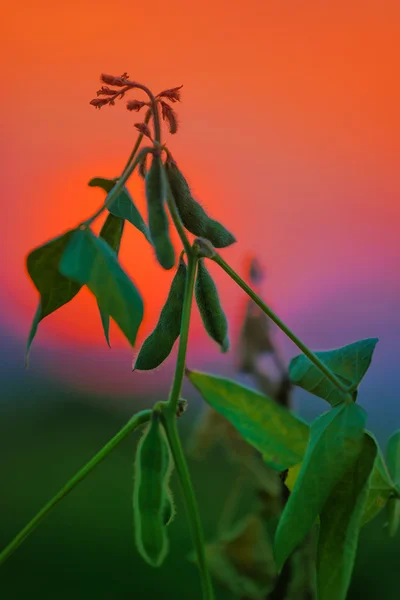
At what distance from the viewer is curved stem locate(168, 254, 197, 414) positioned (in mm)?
566

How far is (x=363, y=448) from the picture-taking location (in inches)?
26.0

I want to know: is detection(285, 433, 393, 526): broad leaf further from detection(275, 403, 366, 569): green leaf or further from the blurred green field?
the blurred green field

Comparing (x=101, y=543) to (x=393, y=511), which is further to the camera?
(x=101, y=543)

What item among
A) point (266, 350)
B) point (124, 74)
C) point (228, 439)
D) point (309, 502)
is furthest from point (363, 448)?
point (228, 439)

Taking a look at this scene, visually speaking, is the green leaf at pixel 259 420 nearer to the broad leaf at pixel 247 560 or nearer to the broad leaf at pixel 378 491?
the broad leaf at pixel 378 491

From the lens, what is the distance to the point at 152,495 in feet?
1.88

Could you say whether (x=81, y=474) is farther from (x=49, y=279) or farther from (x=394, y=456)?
(x=394, y=456)

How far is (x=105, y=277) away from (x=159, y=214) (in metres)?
0.06

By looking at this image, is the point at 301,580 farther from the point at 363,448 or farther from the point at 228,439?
the point at 363,448

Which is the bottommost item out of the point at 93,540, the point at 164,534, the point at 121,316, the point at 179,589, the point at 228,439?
the point at 179,589

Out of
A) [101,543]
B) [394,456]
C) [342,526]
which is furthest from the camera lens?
[101,543]

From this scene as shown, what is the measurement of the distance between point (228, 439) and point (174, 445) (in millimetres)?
824

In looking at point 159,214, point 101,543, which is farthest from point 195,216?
point 101,543

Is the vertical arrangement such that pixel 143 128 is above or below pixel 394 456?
above
